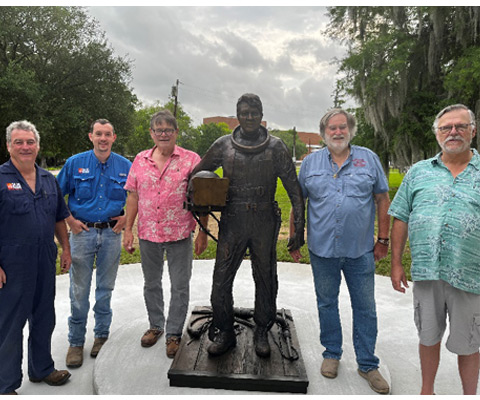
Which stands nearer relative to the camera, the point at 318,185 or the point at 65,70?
the point at 318,185

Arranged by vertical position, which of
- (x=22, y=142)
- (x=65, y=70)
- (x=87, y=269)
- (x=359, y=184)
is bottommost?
(x=87, y=269)

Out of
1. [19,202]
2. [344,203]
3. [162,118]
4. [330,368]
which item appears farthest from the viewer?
[162,118]

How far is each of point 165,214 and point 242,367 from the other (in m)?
1.34

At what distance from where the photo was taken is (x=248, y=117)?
269cm

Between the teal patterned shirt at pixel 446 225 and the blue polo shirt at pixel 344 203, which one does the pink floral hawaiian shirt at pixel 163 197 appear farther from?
the teal patterned shirt at pixel 446 225

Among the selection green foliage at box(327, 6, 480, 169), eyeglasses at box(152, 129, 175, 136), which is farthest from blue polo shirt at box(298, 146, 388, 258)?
green foliage at box(327, 6, 480, 169)

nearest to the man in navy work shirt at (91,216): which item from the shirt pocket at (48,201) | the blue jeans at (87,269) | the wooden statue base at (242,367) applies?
the blue jeans at (87,269)

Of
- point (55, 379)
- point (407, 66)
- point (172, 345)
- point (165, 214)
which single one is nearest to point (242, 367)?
point (172, 345)

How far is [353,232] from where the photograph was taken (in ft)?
8.55

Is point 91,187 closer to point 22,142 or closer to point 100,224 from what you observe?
point 100,224

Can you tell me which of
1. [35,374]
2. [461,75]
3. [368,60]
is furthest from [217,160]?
[368,60]

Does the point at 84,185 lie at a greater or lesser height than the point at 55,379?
greater

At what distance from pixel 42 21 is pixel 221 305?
16354 millimetres

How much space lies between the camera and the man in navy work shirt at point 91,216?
10.1ft
